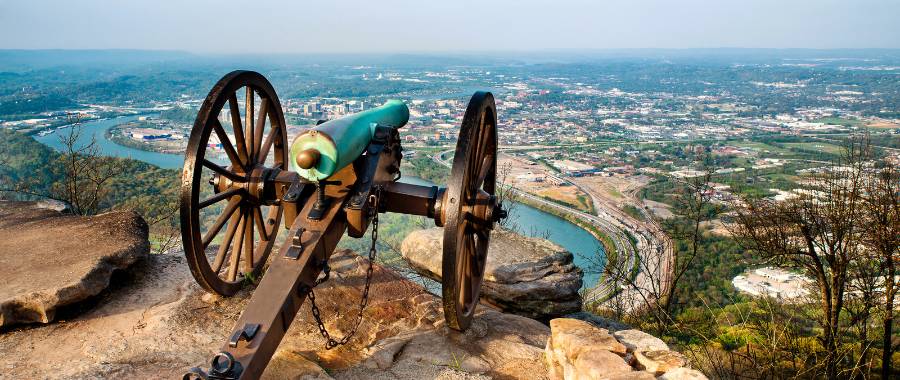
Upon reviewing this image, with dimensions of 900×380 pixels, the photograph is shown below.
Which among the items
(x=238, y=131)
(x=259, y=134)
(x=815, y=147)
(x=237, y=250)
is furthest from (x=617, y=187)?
(x=238, y=131)

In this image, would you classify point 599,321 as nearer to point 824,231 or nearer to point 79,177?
point 824,231

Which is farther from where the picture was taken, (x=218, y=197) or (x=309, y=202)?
(x=218, y=197)

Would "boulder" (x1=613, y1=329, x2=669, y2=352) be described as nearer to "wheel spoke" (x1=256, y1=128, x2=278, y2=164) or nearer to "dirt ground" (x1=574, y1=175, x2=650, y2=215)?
"wheel spoke" (x1=256, y1=128, x2=278, y2=164)

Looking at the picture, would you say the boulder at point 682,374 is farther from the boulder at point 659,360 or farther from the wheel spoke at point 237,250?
the wheel spoke at point 237,250

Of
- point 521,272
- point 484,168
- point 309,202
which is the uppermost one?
point 484,168

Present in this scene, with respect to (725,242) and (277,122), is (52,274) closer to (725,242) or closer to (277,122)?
(277,122)

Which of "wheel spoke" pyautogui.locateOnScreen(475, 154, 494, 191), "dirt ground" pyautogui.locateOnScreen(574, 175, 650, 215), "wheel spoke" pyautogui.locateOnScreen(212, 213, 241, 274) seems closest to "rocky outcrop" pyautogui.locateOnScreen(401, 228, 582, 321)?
"wheel spoke" pyautogui.locateOnScreen(475, 154, 494, 191)
